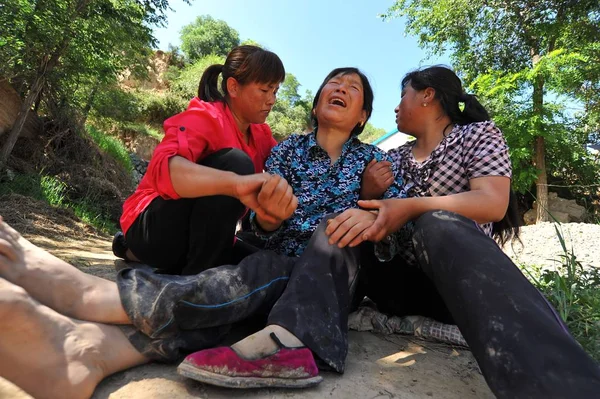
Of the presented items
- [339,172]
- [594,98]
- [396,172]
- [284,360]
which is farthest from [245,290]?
[594,98]

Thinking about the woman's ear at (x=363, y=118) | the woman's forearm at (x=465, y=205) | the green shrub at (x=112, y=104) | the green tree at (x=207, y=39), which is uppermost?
the green tree at (x=207, y=39)

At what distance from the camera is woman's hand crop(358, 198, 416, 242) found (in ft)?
4.27

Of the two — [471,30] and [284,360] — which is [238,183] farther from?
[471,30]

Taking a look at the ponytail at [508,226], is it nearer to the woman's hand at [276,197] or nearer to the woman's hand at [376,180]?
the woman's hand at [376,180]

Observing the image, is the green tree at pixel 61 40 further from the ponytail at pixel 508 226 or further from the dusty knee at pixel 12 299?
the ponytail at pixel 508 226

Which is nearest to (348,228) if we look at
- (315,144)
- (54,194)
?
(315,144)

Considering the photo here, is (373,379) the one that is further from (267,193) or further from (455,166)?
(455,166)

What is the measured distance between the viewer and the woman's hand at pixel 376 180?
1.60 meters

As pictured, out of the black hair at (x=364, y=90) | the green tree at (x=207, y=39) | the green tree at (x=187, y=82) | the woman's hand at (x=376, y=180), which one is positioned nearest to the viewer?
the woman's hand at (x=376, y=180)

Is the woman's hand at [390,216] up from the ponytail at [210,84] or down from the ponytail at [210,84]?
down

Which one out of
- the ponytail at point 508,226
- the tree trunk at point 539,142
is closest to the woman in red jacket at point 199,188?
the ponytail at point 508,226

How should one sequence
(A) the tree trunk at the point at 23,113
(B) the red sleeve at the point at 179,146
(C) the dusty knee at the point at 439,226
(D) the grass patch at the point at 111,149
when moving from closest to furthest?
(C) the dusty knee at the point at 439,226, (B) the red sleeve at the point at 179,146, (A) the tree trunk at the point at 23,113, (D) the grass patch at the point at 111,149

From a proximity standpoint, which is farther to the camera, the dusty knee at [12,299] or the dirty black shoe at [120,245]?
the dirty black shoe at [120,245]

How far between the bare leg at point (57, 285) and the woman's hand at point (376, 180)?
1023mm
